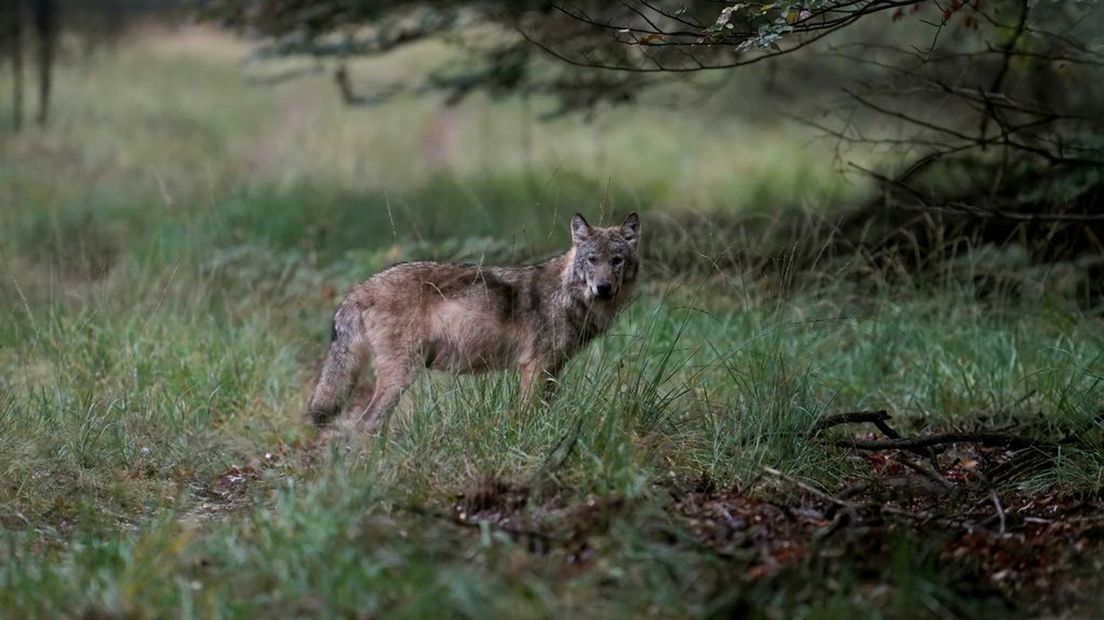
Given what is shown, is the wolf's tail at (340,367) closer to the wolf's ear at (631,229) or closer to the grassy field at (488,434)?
the grassy field at (488,434)

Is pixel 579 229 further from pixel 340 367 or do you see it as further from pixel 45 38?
pixel 45 38

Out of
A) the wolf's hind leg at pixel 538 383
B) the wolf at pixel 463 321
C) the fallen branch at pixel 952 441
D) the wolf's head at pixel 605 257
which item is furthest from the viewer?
the wolf at pixel 463 321

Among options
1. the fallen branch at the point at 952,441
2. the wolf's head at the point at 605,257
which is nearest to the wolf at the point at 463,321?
the wolf's head at the point at 605,257

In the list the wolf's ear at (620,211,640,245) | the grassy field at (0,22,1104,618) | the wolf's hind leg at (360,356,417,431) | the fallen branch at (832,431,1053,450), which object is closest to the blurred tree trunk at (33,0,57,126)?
the grassy field at (0,22,1104,618)

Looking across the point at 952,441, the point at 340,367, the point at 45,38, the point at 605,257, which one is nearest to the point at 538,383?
the point at 605,257

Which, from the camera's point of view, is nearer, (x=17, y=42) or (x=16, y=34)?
(x=16, y=34)

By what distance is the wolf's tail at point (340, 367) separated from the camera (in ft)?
26.7

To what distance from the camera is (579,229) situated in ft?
26.9

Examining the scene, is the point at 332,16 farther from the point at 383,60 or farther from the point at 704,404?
the point at 383,60

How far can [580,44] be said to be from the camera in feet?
40.3

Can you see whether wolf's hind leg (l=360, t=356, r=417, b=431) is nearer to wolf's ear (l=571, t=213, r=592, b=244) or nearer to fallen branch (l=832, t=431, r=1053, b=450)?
wolf's ear (l=571, t=213, r=592, b=244)

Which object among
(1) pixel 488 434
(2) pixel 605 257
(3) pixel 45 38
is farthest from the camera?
(3) pixel 45 38

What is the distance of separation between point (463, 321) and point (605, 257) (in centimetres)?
94

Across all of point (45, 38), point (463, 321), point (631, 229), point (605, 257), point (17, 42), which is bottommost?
point (17, 42)
